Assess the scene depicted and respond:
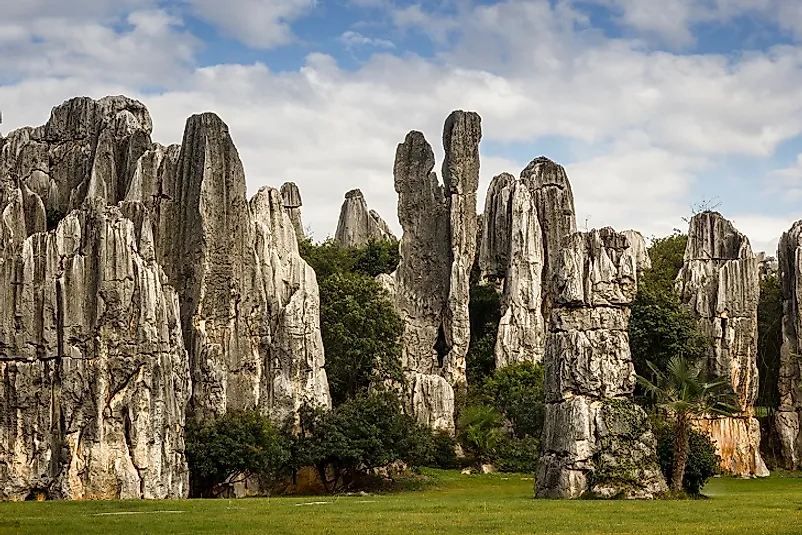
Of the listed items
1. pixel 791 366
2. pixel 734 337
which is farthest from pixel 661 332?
pixel 791 366

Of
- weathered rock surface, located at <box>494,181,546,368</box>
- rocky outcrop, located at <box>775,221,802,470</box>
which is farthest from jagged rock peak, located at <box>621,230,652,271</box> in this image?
rocky outcrop, located at <box>775,221,802,470</box>

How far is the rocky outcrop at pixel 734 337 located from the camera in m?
66.1

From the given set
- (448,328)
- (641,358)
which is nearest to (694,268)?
(641,358)

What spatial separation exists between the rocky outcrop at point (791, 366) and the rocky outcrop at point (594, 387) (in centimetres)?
2966

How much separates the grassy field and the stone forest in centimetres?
448

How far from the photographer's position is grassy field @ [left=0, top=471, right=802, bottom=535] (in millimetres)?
29391

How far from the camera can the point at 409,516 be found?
33.1 metres

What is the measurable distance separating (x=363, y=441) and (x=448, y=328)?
2334cm

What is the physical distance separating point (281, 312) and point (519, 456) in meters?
13.9

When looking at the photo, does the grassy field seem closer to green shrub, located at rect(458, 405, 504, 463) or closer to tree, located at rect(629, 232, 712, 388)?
green shrub, located at rect(458, 405, 504, 463)

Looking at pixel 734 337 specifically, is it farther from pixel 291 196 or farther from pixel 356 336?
pixel 291 196

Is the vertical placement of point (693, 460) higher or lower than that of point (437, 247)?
lower

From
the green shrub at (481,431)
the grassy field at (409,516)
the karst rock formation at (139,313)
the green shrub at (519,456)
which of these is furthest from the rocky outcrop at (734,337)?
the grassy field at (409,516)

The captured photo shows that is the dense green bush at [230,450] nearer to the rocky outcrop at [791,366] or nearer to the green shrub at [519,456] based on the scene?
the green shrub at [519,456]
